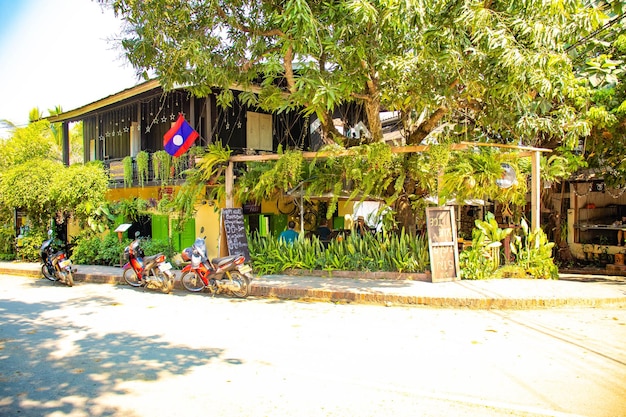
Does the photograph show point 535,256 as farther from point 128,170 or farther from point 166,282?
point 128,170

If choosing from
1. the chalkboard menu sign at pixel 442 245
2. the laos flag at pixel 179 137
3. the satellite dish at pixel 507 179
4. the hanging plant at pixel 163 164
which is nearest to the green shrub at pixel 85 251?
the hanging plant at pixel 163 164

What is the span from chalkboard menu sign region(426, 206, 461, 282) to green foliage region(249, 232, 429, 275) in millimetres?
454

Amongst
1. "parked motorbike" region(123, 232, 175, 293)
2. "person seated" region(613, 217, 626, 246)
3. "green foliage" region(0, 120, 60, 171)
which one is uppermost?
"green foliage" region(0, 120, 60, 171)

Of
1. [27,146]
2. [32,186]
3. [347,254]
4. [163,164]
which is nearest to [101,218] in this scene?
[32,186]

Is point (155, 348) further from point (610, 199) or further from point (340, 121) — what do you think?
point (610, 199)

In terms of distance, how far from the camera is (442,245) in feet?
34.0

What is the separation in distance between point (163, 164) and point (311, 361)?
11.4 metres

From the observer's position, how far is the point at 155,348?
6.12m

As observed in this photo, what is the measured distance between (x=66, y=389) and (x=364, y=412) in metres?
2.88

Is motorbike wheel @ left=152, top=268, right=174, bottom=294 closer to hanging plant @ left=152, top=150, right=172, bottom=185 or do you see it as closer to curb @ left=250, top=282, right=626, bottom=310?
curb @ left=250, top=282, right=626, bottom=310

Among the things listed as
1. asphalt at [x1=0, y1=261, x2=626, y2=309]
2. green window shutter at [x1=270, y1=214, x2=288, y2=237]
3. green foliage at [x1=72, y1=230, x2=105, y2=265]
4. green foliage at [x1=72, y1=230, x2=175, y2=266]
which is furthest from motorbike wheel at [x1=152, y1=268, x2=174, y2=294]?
green window shutter at [x1=270, y1=214, x2=288, y2=237]

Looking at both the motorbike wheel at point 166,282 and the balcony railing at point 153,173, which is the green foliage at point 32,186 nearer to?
the balcony railing at point 153,173

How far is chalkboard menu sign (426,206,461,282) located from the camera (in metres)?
10.2

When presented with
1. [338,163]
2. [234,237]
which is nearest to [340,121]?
[338,163]
